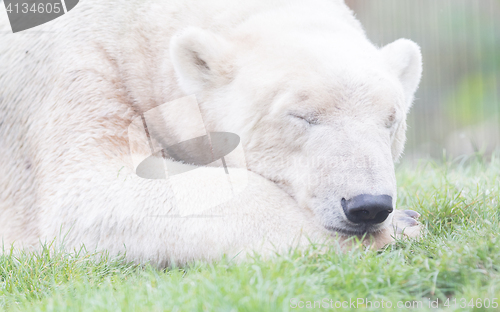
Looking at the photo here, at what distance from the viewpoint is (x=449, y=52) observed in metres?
13.9

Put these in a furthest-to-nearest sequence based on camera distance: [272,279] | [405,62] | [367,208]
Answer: [405,62] → [367,208] → [272,279]

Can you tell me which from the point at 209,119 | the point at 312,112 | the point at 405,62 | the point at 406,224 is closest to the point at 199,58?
the point at 209,119

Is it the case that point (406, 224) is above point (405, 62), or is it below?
below

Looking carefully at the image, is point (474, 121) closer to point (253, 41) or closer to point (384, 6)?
point (384, 6)

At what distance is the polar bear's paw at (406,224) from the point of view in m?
3.11

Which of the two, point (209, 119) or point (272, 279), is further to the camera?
point (209, 119)

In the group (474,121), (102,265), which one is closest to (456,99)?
(474,121)

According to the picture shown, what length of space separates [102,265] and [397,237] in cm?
161

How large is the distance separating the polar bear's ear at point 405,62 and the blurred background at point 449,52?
8707 millimetres

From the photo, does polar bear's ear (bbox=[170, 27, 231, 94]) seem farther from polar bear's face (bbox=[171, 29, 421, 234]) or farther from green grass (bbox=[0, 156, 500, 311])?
green grass (bbox=[0, 156, 500, 311])

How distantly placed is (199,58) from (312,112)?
0.85 meters

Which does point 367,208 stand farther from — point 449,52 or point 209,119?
point 449,52

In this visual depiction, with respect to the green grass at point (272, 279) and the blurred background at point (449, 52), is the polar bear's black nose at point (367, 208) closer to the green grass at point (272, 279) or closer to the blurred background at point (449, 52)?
the green grass at point (272, 279)

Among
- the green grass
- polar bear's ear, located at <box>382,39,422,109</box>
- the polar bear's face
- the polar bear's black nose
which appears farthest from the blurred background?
the green grass
